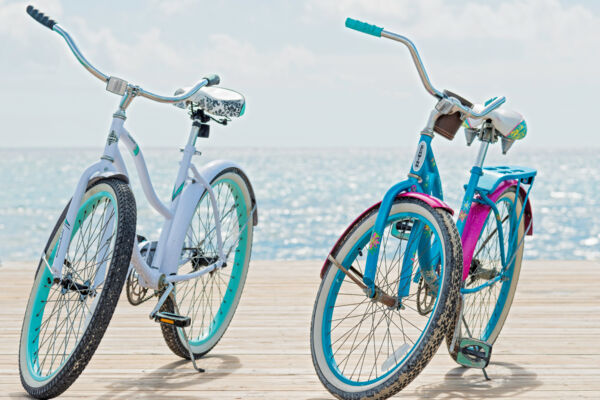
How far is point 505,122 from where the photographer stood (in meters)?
2.80

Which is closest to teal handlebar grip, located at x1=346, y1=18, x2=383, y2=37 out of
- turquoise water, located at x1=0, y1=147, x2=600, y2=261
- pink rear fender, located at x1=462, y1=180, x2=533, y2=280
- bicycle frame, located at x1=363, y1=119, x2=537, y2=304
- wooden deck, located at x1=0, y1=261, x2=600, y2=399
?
bicycle frame, located at x1=363, y1=119, x2=537, y2=304

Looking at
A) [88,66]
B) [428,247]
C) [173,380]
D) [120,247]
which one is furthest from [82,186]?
[428,247]

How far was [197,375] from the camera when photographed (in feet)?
9.66

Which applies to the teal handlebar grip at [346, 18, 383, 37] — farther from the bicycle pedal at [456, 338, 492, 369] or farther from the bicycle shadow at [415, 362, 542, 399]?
the bicycle shadow at [415, 362, 542, 399]

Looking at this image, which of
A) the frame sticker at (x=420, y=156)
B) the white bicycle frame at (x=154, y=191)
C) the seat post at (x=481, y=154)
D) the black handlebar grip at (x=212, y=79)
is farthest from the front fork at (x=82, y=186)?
the seat post at (x=481, y=154)

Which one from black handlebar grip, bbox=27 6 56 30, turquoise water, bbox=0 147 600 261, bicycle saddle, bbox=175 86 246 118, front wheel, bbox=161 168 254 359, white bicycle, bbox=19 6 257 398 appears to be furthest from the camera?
turquoise water, bbox=0 147 600 261

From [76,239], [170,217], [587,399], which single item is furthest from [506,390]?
[76,239]

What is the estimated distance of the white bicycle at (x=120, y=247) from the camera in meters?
2.42

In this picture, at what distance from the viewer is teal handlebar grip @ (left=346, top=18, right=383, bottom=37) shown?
249 cm

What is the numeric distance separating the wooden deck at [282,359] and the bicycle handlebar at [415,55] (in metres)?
0.90

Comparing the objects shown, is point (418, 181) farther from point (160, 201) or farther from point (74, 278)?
point (74, 278)

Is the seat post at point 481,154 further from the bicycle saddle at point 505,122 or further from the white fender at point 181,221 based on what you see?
the white fender at point 181,221

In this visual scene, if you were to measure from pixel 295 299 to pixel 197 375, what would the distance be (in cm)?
146

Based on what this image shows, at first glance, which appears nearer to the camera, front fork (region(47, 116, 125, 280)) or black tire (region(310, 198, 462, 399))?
black tire (region(310, 198, 462, 399))
